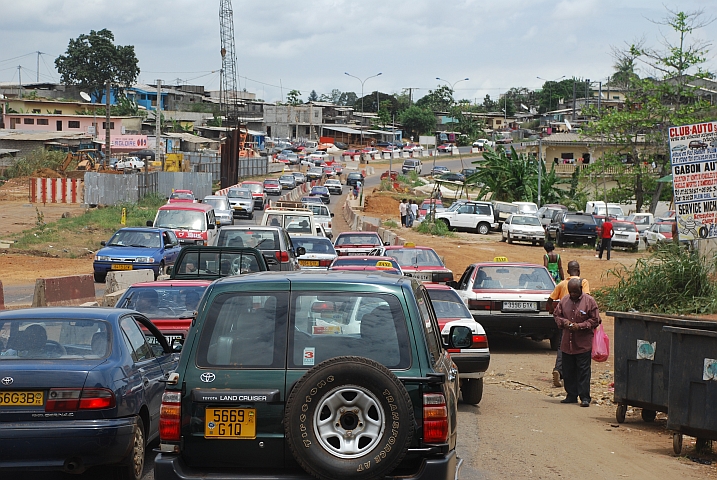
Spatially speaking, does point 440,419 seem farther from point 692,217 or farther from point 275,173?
point 275,173

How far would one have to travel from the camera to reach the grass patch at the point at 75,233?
33094 mm

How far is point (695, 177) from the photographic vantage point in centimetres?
1791

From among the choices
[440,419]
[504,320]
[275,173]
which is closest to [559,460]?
[440,419]

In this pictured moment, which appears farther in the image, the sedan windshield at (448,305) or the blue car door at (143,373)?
the sedan windshield at (448,305)

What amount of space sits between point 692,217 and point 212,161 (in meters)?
73.0

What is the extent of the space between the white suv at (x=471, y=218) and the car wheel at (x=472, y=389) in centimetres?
3915

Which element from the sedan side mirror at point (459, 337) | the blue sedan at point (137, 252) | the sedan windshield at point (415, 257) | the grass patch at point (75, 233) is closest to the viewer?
the sedan side mirror at point (459, 337)

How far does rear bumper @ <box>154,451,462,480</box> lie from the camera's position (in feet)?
16.8

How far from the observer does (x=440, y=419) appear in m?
5.19

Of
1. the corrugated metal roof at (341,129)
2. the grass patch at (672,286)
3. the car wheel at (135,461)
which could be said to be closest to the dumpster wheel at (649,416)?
the car wheel at (135,461)

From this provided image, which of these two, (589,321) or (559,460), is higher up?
(589,321)

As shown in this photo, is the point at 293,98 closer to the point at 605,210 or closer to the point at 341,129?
the point at 341,129

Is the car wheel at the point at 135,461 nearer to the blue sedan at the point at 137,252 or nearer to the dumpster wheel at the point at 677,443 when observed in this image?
the dumpster wheel at the point at 677,443

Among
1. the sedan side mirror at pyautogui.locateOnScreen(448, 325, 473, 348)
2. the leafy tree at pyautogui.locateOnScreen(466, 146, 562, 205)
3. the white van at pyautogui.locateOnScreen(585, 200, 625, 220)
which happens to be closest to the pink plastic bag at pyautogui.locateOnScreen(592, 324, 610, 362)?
the sedan side mirror at pyautogui.locateOnScreen(448, 325, 473, 348)
